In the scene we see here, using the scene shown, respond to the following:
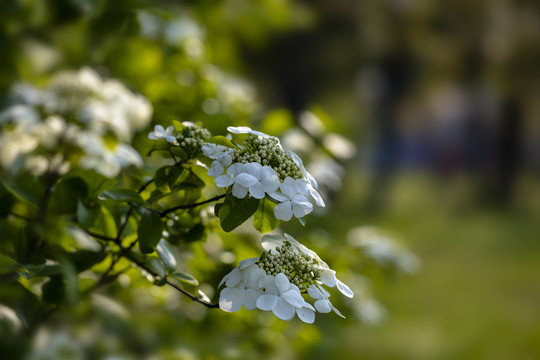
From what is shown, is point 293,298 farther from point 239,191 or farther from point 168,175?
point 168,175

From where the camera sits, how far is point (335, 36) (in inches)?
240

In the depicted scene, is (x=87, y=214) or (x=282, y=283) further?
(x=87, y=214)

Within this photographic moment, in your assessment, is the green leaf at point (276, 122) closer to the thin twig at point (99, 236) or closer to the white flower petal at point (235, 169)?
the thin twig at point (99, 236)

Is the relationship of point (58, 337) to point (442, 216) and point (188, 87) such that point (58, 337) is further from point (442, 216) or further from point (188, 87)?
point (442, 216)

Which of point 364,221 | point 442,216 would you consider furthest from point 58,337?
point 442,216

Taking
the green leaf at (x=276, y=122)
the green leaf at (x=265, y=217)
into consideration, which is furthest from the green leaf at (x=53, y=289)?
the green leaf at (x=276, y=122)

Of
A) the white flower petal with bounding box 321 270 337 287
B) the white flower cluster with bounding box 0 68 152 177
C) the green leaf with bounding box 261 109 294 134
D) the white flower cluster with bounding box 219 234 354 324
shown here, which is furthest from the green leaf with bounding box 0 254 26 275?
the green leaf with bounding box 261 109 294 134

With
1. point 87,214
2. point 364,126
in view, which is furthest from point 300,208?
point 364,126

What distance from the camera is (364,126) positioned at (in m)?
6.36

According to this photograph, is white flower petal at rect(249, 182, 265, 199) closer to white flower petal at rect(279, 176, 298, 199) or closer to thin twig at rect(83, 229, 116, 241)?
white flower petal at rect(279, 176, 298, 199)

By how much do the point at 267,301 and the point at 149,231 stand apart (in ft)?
0.63

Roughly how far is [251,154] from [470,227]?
551 centimetres

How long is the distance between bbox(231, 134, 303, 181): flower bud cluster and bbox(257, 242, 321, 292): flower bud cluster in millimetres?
78

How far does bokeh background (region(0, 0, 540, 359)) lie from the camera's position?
1226 millimetres
